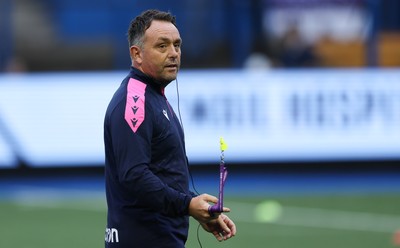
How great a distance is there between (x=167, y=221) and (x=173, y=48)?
3.39ft

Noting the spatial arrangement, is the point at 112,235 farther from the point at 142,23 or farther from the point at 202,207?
the point at 142,23

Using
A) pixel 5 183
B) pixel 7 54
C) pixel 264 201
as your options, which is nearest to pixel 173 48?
pixel 264 201

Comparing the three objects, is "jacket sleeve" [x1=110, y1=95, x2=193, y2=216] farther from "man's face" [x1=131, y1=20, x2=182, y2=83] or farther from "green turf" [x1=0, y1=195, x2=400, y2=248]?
"green turf" [x1=0, y1=195, x2=400, y2=248]

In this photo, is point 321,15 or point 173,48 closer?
point 173,48

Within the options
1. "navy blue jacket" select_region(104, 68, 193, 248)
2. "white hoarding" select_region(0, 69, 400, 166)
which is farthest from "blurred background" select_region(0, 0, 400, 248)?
A: "navy blue jacket" select_region(104, 68, 193, 248)

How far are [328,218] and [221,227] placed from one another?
781 cm

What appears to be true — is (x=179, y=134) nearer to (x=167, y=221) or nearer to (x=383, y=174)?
(x=167, y=221)

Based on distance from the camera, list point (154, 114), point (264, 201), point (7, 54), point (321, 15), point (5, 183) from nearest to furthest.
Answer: point (154, 114) < point (264, 201) < point (5, 183) < point (7, 54) < point (321, 15)

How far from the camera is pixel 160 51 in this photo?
6.15m

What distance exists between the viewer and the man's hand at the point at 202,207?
19.2 ft

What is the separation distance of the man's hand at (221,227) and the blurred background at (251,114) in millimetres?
7199

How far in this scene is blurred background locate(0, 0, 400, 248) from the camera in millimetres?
15695

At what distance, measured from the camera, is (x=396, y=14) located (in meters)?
22.8

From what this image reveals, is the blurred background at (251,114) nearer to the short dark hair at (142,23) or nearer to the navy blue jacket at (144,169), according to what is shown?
the navy blue jacket at (144,169)
